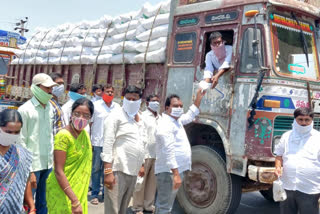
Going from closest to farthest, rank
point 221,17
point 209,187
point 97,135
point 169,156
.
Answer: point 169,156
point 209,187
point 221,17
point 97,135

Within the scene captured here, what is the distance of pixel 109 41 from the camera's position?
22.7ft

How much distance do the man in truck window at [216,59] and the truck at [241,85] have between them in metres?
0.10

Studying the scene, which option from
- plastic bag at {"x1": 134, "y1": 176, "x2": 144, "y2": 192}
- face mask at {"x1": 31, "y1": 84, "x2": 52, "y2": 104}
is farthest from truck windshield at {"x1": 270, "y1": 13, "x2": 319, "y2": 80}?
face mask at {"x1": 31, "y1": 84, "x2": 52, "y2": 104}

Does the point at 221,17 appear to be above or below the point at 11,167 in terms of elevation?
above

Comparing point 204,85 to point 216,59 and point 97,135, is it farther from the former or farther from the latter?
point 97,135

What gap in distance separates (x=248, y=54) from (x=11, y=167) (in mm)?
2982

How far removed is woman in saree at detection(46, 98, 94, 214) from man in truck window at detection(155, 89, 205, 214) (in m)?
0.91

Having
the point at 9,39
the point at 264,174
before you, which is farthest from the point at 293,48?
the point at 9,39

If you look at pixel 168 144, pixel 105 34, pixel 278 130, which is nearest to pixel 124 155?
pixel 168 144

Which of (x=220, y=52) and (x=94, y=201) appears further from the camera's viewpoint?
(x=94, y=201)

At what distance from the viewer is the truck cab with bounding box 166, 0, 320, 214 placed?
12.9 ft

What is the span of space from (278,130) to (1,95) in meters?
10.3

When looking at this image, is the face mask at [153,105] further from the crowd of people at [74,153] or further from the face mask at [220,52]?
the face mask at [220,52]

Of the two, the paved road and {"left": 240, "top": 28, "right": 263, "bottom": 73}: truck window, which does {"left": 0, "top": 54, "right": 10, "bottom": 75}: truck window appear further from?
{"left": 240, "top": 28, "right": 263, "bottom": 73}: truck window
